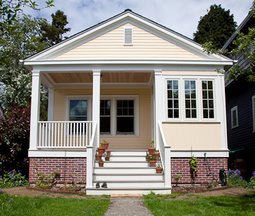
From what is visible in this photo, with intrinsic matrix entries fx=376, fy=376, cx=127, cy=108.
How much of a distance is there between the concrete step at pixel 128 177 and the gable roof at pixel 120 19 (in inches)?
175

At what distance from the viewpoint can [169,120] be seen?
41.0 ft

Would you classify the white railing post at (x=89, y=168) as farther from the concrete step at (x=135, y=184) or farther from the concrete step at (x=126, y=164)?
the concrete step at (x=126, y=164)

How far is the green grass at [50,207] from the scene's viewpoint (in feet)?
24.0

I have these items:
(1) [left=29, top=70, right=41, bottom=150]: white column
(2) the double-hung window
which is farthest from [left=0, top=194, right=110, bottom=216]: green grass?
(2) the double-hung window

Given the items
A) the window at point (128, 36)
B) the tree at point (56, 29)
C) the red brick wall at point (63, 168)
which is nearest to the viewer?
the red brick wall at point (63, 168)

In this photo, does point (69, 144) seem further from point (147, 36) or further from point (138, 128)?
point (147, 36)

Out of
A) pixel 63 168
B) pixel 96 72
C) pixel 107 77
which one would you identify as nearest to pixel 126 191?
pixel 63 168

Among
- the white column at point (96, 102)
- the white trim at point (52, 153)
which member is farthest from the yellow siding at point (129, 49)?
the white trim at point (52, 153)

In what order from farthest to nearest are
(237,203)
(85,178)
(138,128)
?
1. (138,128)
2. (85,178)
3. (237,203)

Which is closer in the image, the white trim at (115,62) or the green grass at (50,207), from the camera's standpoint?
the green grass at (50,207)

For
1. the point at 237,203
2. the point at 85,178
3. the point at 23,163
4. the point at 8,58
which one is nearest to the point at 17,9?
the point at 8,58

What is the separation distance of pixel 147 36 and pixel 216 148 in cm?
458

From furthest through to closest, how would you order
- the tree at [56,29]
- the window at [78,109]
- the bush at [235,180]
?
the tree at [56,29], the window at [78,109], the bush at [235,180]

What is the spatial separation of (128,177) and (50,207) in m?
3.56
